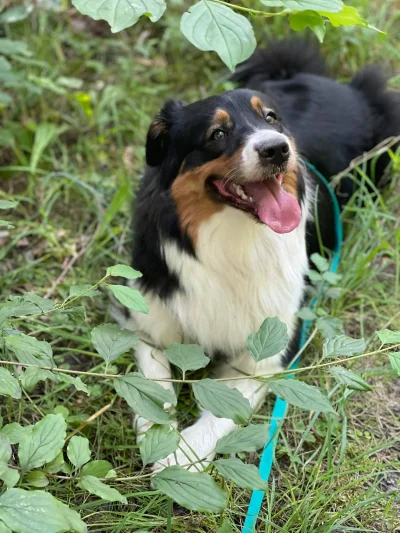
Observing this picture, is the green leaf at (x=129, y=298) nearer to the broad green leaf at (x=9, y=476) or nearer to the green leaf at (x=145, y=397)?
the green leaf at (x=145, y=397)

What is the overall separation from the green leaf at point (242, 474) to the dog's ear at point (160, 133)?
158cm

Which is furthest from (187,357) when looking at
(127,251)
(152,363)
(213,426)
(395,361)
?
(127,251)

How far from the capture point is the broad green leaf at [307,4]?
1.54 metres

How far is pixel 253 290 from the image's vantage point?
9.66 feet

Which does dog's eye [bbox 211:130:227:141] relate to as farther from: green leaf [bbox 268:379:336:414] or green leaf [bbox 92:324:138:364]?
green leaf [bbox 268:379:336:414]

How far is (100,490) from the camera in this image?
1.84m

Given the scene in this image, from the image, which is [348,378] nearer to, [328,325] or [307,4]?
[328,325]

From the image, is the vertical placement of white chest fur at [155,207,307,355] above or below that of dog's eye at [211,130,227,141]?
below

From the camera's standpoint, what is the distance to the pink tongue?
8.60ft

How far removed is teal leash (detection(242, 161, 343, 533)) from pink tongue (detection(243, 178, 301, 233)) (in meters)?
0.68

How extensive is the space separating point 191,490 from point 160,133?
1706mm

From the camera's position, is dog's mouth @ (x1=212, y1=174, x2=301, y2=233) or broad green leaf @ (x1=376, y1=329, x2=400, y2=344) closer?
broad green leaf @ (x1=376, y1=329, x2=400, y2=344)

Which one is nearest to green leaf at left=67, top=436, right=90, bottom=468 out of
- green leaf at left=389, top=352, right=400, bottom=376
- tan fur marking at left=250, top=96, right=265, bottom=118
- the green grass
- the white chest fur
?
the green grass

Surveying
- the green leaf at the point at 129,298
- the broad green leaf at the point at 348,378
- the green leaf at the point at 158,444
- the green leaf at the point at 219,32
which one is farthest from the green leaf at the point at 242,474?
the green leaf at the point at 219,32
